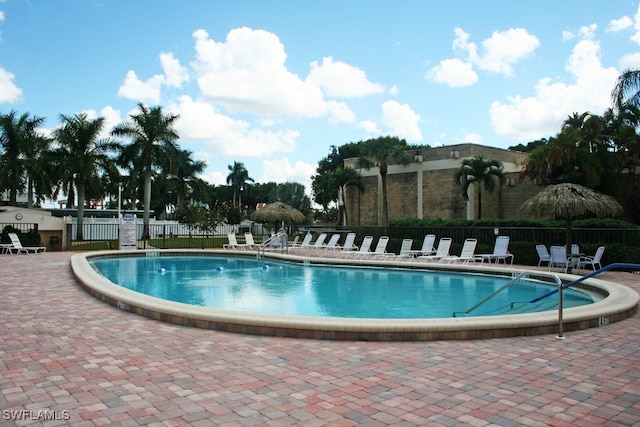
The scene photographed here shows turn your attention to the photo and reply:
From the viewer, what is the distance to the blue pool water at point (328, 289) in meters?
9.27

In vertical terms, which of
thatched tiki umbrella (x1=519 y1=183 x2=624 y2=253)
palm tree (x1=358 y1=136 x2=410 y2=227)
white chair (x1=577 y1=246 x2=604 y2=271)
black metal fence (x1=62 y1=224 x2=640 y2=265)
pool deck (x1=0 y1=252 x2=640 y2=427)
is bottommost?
pool deck (x1=0 y1=252 x2=640 y2=427)

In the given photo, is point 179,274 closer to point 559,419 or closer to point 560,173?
point 559,419

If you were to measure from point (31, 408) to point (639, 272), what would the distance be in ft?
47.0

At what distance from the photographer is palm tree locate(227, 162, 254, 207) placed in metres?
64.1

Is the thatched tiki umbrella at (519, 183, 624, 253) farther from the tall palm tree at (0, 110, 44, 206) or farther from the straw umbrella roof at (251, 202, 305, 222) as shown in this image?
the tall palm tree at (0, 110, 44, 206)

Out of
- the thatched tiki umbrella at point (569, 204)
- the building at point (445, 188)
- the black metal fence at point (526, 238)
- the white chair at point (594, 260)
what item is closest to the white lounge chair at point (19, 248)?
the black metal fence at point (526, 238)

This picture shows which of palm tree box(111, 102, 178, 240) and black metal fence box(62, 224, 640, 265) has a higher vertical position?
palm tree box(111, 102, 178, 240)

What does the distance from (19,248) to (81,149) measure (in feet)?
37.0

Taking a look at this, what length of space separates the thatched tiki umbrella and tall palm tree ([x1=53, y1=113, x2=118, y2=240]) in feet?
77.9

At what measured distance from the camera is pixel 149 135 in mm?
32594

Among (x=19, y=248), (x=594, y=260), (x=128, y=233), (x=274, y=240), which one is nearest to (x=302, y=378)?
(x=594, y=260)

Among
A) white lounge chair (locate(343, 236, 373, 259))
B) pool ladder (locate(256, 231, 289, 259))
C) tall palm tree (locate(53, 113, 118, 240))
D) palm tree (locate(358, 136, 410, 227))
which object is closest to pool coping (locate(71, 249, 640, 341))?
pool ladder (locate(256, 231, 289, 259))

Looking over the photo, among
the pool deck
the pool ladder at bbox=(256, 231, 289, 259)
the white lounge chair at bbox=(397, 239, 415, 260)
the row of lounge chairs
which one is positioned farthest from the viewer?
the pool ladder at bbox=(256, 231, 289, 259)

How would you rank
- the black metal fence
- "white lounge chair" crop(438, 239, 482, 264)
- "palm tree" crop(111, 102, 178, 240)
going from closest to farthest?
the black metal fence < "white lounge chair" crop(438, 239, 482, 264) < "palm tree" crop(111, 102, 178, 240)
